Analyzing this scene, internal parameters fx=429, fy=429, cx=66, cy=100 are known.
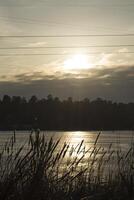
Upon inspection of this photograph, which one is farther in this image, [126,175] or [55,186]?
[126,175]

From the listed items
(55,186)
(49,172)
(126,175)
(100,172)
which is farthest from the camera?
(100,172)

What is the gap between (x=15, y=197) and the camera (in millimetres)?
4277

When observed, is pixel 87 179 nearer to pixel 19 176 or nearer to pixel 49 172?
pixel 49 172

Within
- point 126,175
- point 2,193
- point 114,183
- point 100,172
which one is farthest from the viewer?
point 100,172

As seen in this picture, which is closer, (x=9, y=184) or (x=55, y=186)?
(x=9, y=184)

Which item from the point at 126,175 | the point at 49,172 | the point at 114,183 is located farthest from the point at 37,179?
the point at 126,175

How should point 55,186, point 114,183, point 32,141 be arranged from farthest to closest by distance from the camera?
point 114,183, point 55,186, point 32,141

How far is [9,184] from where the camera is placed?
4102 mm

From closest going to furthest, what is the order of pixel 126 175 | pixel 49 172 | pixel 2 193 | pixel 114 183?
pixel 2 193
pixel 49 172
pixel 114 183
pixel 126 175

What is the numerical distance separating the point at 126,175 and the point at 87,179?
0.69 meters

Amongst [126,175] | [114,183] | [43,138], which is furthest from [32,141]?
[126,175]

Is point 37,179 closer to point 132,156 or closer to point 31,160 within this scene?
point 31,160

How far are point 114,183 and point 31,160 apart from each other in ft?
8.88

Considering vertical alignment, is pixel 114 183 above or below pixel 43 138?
below
